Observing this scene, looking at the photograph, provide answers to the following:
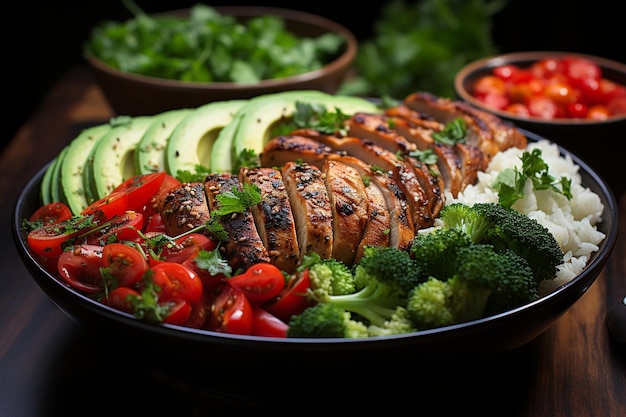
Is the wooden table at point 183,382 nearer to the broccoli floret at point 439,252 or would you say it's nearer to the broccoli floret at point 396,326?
the broccoli floret at point 396,326

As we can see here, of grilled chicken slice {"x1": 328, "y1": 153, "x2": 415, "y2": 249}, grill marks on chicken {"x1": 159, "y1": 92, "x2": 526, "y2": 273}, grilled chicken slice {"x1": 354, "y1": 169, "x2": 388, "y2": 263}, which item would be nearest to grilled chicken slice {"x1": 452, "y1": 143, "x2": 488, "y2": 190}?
grill marks on chicken {"x1": 159, "y1": 92, "x2": 526, "y2": 273}

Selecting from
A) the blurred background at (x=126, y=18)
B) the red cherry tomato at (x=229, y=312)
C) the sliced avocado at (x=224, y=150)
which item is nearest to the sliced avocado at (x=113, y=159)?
the sliced avocado at (x=224, y=150)

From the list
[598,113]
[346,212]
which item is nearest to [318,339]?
[346,212]

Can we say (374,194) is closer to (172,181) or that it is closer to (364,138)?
(364,138)

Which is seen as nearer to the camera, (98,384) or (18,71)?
(98,384)

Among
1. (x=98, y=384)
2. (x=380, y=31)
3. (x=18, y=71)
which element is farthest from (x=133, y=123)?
(x=18, y=71)

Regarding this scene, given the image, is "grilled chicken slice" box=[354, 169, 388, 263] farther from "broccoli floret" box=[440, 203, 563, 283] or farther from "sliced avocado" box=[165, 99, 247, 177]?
"sliced avocado" box=[165, 99, 247, 177]
